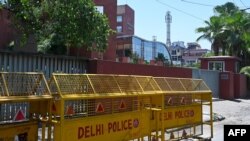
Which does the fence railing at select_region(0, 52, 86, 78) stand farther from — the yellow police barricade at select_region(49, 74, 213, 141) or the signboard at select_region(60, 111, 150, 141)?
the signboard at select_region(60, 111, 150, 141)

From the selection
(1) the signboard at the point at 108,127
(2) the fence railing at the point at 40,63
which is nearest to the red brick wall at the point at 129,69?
(2) the fence railing at the point at 40,63

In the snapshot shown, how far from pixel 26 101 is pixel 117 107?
2.35m

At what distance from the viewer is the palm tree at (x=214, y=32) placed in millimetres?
39062

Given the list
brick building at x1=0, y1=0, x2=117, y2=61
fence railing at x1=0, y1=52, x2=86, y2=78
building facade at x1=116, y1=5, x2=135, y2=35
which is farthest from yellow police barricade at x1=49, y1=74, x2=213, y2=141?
building facade at x1=116, y1=5, x2=135, y2=35

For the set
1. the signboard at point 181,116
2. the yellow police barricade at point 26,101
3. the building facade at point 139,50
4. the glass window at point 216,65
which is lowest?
the signboard at point 181,116

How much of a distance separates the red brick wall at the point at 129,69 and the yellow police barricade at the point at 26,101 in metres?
6.39

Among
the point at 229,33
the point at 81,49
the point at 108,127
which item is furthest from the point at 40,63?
the point at 229,33

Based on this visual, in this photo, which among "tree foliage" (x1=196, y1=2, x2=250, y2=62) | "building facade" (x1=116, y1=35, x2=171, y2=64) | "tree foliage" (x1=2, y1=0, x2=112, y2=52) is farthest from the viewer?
"building facade" (x1=116, y1=35, x2=171, y2=64)

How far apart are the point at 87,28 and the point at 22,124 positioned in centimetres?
671

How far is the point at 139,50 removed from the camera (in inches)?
2611

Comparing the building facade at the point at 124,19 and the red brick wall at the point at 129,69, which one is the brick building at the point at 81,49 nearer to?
the red brick wall at the point at 129,69

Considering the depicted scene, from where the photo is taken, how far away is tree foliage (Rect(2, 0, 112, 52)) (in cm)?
1071

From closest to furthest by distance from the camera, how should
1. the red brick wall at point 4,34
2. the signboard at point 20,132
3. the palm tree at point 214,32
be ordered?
the signboard at point 20,132
the red brick wall at point 4,34
the palm tree at point 214,32

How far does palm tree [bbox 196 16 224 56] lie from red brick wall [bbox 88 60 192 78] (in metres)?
19.5
